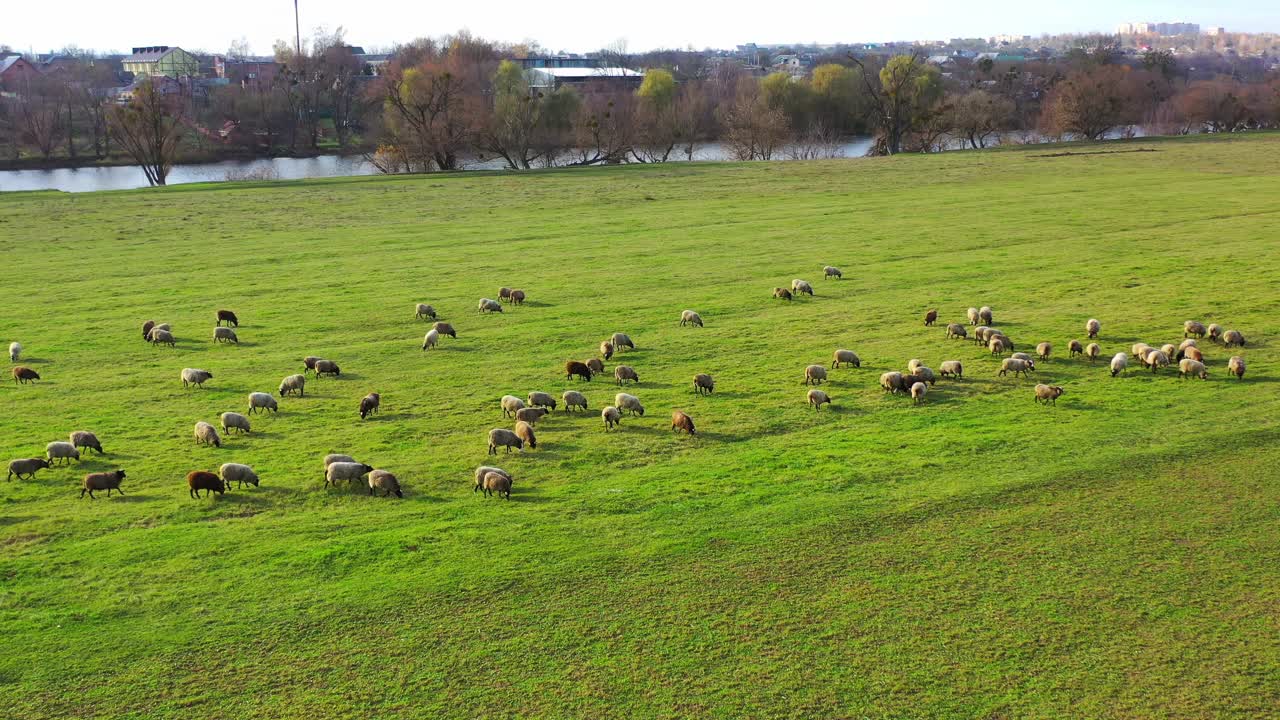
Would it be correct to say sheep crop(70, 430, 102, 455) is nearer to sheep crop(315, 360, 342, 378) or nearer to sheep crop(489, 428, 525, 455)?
sheep crop(315, 360, 342, 378)

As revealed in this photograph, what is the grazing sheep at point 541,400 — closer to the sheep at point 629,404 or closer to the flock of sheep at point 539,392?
the flock of sheep at point 539,392

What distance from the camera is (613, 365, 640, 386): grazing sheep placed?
25.1 m

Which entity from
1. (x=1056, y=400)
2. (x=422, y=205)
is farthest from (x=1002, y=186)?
(x=1056, y=400)

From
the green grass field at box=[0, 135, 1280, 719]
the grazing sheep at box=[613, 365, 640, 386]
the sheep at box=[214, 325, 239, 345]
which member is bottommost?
the green grass field at box=[0, 135, 1280, 719]

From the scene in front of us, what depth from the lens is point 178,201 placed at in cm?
6462

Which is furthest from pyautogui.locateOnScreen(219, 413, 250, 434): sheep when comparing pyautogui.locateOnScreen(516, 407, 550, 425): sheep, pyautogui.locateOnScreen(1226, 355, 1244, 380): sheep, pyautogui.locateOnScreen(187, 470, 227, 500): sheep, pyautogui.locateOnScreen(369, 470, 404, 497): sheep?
pyautogui.locateOnScreen(1226, 355, 1244, 380): sheep

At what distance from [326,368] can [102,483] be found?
327 inches

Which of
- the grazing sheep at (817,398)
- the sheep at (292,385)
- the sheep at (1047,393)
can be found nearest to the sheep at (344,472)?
the sheep at (292,385)

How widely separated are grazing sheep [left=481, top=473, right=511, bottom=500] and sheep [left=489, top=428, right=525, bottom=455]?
2.06 metres

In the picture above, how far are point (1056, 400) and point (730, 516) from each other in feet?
32.4

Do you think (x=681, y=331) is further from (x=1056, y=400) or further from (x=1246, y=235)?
(x=1246, y=235)

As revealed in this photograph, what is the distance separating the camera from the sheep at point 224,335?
3056 cm

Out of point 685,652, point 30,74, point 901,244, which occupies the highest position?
point 30,74

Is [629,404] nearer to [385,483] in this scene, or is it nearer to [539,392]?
[539,392]
